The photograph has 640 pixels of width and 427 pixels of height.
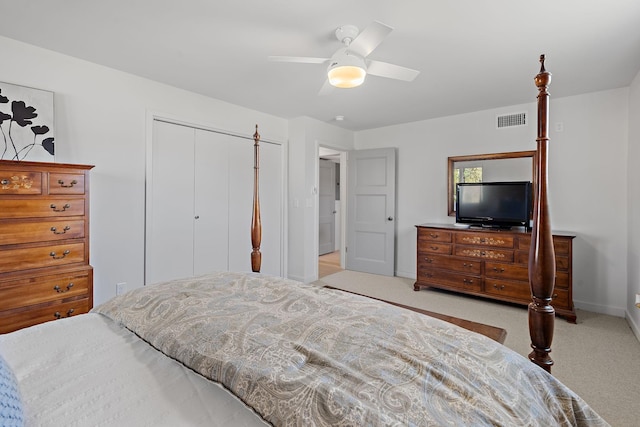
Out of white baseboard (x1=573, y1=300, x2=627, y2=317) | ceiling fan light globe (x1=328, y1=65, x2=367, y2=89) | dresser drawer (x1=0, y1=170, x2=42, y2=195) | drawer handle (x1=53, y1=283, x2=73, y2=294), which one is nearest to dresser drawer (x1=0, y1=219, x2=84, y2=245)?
dresser drawer (x1=0, y1=170, x2=42, y2=195)

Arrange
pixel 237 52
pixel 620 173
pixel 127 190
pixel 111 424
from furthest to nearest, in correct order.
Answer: pixel 620 173
pixel 127 190
pixel 237 52
pixel 111 424

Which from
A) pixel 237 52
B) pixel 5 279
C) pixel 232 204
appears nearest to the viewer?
pixel 5 279

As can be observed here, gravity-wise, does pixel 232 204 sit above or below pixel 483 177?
below

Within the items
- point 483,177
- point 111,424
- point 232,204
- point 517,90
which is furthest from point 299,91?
point 111,424

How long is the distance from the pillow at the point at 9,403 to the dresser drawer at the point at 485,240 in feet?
13.0

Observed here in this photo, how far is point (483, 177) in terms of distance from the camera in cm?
416

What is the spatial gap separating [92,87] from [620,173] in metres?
5.26

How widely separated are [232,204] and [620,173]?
4.34 m

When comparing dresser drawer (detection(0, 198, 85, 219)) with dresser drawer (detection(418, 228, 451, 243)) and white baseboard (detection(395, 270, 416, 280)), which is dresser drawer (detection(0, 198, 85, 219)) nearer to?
dresser drawer (detection(418, 228, 451, 243))

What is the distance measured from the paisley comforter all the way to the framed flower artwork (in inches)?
78.8

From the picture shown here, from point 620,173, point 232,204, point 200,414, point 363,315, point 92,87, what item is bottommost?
point 200,414

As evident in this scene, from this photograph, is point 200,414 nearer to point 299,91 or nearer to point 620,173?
point 299,91

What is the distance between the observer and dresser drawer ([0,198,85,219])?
206 cm

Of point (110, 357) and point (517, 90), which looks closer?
point (110, 357)
